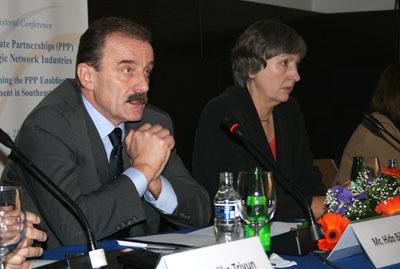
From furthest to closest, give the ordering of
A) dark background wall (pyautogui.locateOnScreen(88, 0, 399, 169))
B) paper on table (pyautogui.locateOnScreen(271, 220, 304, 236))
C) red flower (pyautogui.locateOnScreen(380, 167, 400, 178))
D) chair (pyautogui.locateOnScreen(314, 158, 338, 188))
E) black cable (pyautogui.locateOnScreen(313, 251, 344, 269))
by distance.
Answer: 1. dark background wall (pyautogui.locateOnScreen(88, 0, 399, 169))
2. chair (pyautogui.locateOnScreen(314, 158, 338, 188))
3. red flower (pyautogui.locateOnScreen(380, 167, 400, 178))
4. paper on table (pyautogui.locateOnScreen(271, 220, 304, 236))
5. black cable (pyautogui.locateOnScreen(313, 251, 344, 269))

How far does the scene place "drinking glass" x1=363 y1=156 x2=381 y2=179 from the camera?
2102mm

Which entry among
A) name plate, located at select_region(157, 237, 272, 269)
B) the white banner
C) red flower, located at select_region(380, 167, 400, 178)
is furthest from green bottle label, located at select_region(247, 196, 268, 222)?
the white banner

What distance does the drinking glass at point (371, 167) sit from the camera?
2102 mm

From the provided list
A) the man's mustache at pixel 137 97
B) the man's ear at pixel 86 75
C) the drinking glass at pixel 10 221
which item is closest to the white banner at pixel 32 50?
the man's ear at pixel 86 75

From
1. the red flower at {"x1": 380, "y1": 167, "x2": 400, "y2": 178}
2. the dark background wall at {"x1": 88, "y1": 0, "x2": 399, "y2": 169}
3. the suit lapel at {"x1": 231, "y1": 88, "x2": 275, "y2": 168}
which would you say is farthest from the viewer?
the dark background wall at {"x1": 88, "y1": 0, "x2": 399, "y2": 169}

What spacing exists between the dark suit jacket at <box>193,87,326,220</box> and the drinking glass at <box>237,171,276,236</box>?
0.95 metres

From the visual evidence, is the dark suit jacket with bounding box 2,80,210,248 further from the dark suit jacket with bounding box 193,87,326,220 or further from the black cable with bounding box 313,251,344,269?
the black cable with bounding box 313,251,344,269

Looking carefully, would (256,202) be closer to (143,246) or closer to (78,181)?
(143,246)

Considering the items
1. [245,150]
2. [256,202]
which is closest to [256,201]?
[256,202]

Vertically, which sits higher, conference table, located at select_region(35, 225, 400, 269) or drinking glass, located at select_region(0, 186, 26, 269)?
drinking glass, located at select_region(0, 186, 26, 269)

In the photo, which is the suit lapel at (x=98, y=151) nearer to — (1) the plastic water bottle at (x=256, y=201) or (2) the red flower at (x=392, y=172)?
(1) the plastic water bottle at (x=256, y=201)

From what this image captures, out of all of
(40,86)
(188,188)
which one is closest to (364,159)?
(188,188)

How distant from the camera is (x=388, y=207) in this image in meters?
1.83

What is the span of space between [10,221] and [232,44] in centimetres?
453
